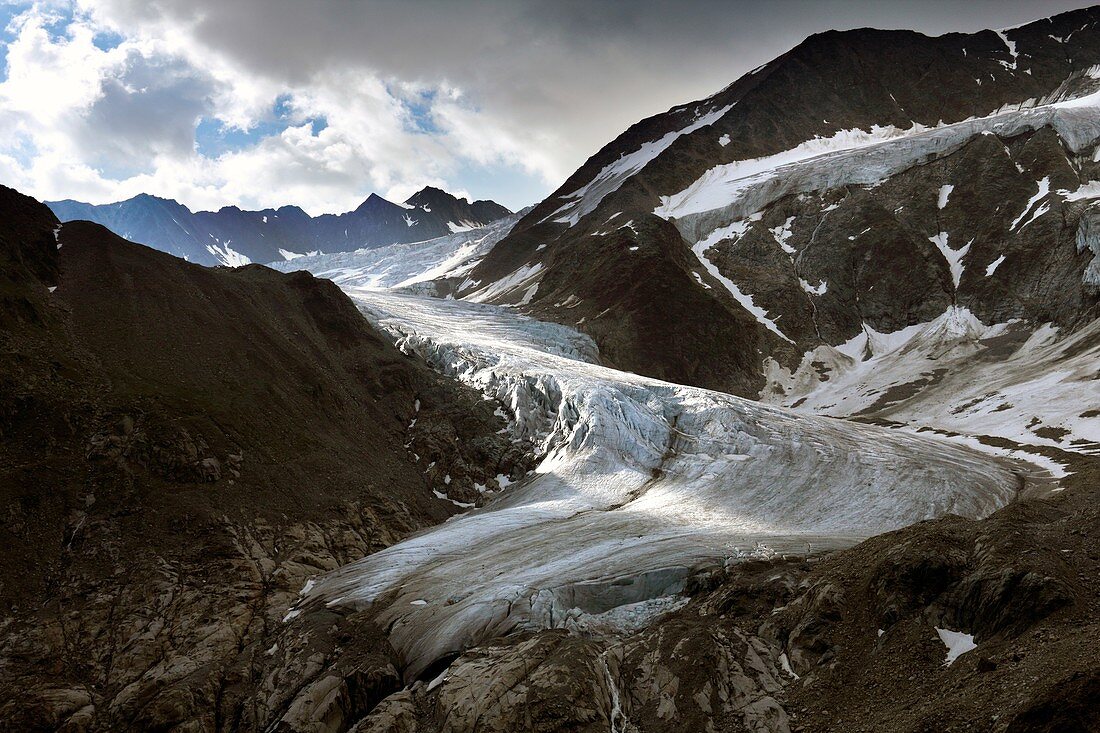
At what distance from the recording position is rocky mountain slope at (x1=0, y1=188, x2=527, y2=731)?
2203 cm

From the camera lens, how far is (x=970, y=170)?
339ft

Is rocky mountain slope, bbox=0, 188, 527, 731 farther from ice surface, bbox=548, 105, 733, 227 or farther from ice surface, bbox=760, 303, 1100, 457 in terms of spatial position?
ice surface, bbox=548, 105, 733, 227

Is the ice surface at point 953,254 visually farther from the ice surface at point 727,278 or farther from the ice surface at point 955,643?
the ice surface at point 955,643

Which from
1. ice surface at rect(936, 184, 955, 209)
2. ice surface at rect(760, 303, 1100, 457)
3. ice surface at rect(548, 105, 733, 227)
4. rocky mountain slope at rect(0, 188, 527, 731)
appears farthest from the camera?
ice surface at rect(548, 105, 733, 227)

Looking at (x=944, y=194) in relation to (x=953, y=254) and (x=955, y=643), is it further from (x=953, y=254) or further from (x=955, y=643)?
(x=955, y=643)

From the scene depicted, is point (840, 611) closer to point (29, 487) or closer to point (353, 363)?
point (29, 487)

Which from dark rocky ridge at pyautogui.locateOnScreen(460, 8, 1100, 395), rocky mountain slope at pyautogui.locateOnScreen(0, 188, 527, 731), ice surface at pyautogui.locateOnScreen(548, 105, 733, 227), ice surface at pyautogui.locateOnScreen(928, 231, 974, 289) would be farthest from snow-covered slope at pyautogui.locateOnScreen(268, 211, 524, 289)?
rocky mountain slope at pyautogui.locateOnScreen(0, 188, 527, 731)

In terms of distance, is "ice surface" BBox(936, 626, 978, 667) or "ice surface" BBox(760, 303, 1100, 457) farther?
"ice surface" BBox(760, 303, 1100, 457)

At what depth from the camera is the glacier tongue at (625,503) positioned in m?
24.8

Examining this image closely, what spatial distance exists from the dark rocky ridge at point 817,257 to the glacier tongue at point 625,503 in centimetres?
3330

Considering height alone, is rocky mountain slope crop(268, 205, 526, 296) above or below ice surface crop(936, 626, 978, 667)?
above

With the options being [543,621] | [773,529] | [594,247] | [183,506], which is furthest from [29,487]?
[594,247]

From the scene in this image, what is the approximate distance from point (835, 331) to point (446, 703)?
3484 inches

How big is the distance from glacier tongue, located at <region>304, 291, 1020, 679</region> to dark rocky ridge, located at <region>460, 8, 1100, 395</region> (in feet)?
109
